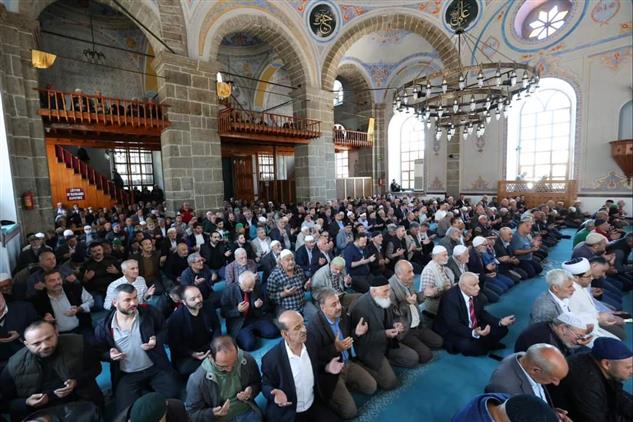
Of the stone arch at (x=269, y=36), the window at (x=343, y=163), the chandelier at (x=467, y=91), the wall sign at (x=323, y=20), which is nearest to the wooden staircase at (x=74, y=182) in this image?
the stone arch at (x=269, y=36)

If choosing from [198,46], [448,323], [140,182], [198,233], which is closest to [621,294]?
[448,323]

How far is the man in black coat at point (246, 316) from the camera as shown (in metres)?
3.61

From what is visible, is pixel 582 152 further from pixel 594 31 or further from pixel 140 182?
pixel 140 182

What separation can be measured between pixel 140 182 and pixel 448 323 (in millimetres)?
16527

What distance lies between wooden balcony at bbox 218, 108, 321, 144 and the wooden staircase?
5.12 m

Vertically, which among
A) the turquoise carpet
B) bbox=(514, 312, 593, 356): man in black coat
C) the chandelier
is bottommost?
the turquoise carpet

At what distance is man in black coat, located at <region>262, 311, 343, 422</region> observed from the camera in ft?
7.16

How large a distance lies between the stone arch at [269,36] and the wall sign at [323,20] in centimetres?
60

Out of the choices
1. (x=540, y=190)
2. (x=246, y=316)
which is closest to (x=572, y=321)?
(x=246, y=316)

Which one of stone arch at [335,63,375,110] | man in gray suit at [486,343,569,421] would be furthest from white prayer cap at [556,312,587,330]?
stone arch at [335,63,375,110]

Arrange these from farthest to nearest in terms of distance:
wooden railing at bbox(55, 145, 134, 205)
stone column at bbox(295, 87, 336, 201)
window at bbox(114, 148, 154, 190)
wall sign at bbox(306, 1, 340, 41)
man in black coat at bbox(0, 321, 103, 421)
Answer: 1. window at bbox(114, 148, 154, 190)
2. stone column at bbox(295, 87, 336, 201)
3. wall sign at bbox(306, 1, 340, 41)
4. wooden railing at bbox(55, 145, 134, 205)
5. man in black coat at bbox(0, 321, 103, 421)

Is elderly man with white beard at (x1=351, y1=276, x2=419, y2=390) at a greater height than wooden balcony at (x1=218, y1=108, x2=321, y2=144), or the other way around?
wooden balcony at (x1=218, y1=108, x2=321, y2=144)

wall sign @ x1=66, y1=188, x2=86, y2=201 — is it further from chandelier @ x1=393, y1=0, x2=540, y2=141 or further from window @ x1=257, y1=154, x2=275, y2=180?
chandelier @ x1=393, y1=0, x2=540, y2=141

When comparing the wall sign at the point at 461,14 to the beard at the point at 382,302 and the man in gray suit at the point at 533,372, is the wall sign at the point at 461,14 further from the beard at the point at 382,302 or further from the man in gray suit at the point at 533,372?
the man in gray suit at the point at 533,372
